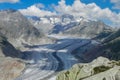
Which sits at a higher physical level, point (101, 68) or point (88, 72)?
point (101, 68)

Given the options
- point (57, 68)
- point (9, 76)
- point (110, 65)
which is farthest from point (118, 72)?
point (57, 68)

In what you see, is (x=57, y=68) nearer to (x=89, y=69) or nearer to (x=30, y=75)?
(x=30, y=75)

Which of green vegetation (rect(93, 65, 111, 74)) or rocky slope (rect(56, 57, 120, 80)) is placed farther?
green vegetation (rect(93, 65, 111, 74))

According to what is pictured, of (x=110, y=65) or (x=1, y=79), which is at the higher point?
(x=1, y=79)

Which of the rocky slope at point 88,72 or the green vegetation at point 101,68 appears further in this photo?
the green vegetation at point 101,68

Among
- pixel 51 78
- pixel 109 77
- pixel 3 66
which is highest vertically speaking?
pixel 3 66

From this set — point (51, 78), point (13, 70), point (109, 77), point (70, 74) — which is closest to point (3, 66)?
point (13, 70)

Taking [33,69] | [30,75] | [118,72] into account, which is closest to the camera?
[118,72]

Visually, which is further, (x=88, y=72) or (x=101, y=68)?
(x=88, y=72)

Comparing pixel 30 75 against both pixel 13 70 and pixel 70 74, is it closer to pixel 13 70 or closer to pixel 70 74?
pixel 13 70

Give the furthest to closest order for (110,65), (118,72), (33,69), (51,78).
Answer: (33,69), (51,78), (110,65), (118,72)

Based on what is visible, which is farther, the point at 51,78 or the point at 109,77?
the point at 51,78
